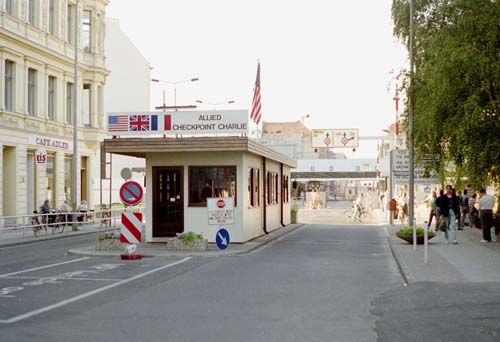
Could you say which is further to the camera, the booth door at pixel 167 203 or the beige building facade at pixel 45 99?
the beige building facade at pixel 45 99

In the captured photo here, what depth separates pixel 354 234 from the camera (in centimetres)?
3083

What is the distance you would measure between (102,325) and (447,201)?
15.5 metres

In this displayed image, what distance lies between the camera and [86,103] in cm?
4609

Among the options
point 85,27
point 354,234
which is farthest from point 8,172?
point 354,234

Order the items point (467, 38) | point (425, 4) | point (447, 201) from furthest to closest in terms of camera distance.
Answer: point (425, 4) → point (447, 201) → point (467, 38)

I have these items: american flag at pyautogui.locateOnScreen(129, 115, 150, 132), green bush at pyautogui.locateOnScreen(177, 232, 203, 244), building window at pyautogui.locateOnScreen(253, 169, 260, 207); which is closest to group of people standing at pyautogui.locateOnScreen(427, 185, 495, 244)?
building window at pyautogui.locateOnScreen(253, 169, 260, 207)

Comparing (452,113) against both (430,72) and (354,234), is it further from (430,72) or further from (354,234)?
(354,234)

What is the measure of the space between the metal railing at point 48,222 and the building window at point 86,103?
8.86 metres

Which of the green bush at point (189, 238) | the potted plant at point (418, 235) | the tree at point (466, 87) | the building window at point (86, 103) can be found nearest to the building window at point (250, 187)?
the green bush at point (189, 238)

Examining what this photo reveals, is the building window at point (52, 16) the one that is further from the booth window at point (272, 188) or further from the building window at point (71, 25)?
the booth window at point (272, 188)

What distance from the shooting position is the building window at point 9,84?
3516cm

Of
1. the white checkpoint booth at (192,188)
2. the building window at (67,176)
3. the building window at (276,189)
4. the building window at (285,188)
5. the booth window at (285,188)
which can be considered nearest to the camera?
the white checkpoint booth at (192,188)

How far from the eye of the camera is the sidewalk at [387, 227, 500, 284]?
1419 centimetres

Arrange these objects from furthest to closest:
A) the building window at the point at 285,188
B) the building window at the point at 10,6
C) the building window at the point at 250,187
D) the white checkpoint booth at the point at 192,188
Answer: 1. the building window at the point at 285,188
2. the building window at the point at 10,6
3. the building window at the point at 250,187
4. the white checkpoint booth at the point at 192,188
